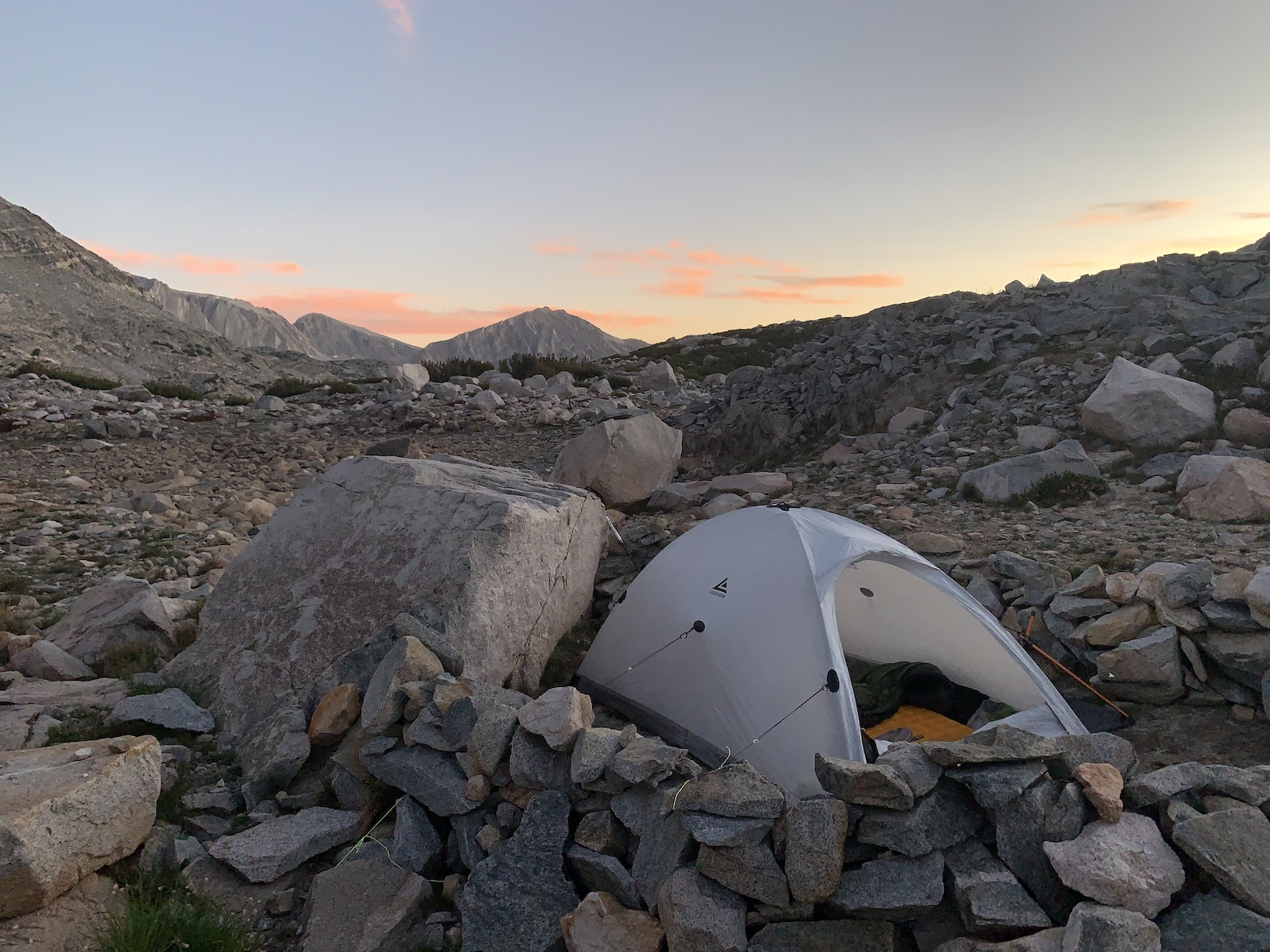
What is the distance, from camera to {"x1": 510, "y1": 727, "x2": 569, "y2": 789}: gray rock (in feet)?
14.3

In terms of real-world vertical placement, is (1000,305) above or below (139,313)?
below

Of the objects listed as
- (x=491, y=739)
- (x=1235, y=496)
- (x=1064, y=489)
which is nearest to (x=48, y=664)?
(x=491, y=739)

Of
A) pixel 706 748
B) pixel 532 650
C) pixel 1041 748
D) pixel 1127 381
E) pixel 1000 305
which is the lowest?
pixel 706 748

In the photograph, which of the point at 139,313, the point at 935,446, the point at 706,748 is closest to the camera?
the point at 706,748

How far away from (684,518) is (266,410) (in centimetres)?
1559

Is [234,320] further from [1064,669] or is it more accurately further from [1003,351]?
[1064,669]

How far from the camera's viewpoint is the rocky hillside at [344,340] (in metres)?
125

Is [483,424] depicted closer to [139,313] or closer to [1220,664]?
[1220,664]

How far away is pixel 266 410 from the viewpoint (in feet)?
70.3

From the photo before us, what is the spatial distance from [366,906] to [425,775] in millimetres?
745

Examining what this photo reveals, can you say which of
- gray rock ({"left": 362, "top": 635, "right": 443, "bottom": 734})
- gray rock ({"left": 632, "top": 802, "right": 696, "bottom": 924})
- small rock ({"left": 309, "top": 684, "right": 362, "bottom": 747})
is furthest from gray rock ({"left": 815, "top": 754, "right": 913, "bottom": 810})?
small rock ({"left": 309, "top": 684, "right": 362, "bottom": 747})

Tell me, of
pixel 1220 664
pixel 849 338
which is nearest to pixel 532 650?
pixel 1220 664

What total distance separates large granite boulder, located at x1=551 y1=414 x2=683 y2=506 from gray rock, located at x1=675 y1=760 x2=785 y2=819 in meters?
8.92

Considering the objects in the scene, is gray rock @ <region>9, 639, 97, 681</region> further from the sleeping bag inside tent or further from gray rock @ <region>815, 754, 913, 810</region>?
gray rock @ <region>815, 754, 913, 810</region>
